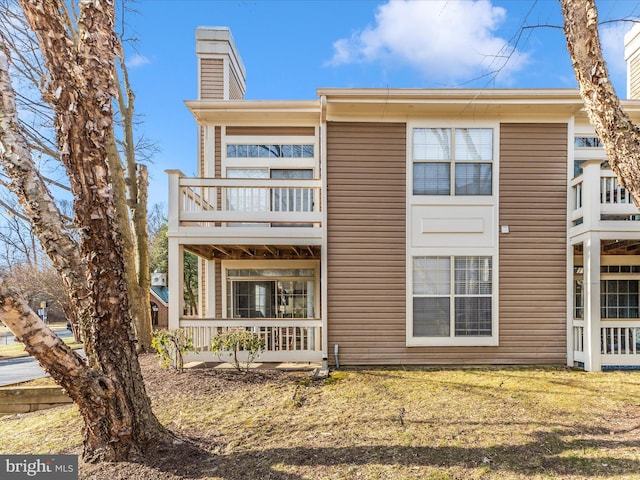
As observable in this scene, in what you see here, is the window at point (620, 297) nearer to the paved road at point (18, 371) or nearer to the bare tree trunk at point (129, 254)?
the bare tree trunk at point (129, 254)

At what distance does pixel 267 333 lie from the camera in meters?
6.96

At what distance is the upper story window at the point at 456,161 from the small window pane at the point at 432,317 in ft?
7.21

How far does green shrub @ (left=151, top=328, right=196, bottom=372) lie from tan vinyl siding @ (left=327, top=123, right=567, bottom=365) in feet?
8.93

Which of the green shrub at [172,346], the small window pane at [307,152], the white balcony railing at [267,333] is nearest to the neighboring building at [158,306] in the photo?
the white balcony railing at [267,333]

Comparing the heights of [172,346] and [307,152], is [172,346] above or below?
below

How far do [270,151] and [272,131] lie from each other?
46 cm

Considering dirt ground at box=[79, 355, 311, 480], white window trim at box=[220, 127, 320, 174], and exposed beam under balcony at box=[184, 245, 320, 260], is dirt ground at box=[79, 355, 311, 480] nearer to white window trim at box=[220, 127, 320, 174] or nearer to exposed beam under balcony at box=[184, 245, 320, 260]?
exposed beam under balcony at box=[184, 245, 320, 260]

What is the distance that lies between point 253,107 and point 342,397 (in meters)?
6.03

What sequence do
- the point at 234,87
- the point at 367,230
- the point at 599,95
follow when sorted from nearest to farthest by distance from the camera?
the point at 599,95, the point at 367,230, the point at 234,87

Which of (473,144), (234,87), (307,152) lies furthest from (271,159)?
(473,144)

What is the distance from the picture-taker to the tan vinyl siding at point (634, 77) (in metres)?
9.40

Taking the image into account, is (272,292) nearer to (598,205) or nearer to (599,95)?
(598,205)

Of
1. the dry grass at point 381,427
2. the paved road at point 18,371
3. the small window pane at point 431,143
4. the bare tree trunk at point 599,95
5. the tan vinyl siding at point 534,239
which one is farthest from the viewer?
the paved road at point 18,371

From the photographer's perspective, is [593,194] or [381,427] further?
[593,194]
